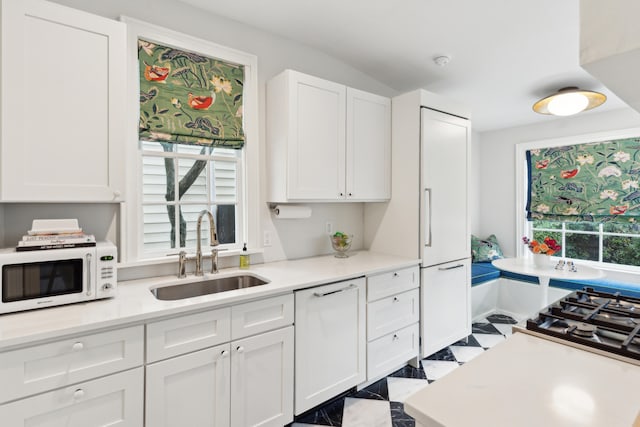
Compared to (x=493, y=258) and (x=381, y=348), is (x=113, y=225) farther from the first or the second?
(x=493, y=258)

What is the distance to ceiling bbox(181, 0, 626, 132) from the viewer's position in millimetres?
2066

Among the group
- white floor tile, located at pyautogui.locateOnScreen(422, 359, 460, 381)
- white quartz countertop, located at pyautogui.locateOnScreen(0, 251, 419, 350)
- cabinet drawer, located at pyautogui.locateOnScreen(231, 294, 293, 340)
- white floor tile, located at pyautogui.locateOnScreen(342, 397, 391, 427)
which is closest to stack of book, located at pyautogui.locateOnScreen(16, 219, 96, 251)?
white quartz countertop, located at pyautogui.locateOnScreen(0, 251, 419, 350)

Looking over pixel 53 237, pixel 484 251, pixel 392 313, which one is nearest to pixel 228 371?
pixel 53 237

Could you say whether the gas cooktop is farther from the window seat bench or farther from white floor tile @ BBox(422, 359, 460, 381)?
the window seat bench

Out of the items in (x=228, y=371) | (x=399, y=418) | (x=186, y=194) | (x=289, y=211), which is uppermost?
(x=186, y=194)

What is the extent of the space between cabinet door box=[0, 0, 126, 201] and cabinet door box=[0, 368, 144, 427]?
31.3 inches

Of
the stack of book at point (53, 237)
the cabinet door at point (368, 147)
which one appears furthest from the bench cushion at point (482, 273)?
the stack of book at point (53, 237)

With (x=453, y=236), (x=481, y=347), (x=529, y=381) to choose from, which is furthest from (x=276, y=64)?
(x=481, y=347)

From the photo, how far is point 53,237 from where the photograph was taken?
145 cm

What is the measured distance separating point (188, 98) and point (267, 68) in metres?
0.66

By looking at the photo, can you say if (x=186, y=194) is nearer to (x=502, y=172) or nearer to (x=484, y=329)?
(x=484, y=329)

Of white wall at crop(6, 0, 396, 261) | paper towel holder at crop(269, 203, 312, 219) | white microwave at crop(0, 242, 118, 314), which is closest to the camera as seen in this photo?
white microwave at crop(0, 242, 118, 314)

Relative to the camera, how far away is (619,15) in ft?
1.52

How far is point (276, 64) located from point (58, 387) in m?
2.27
